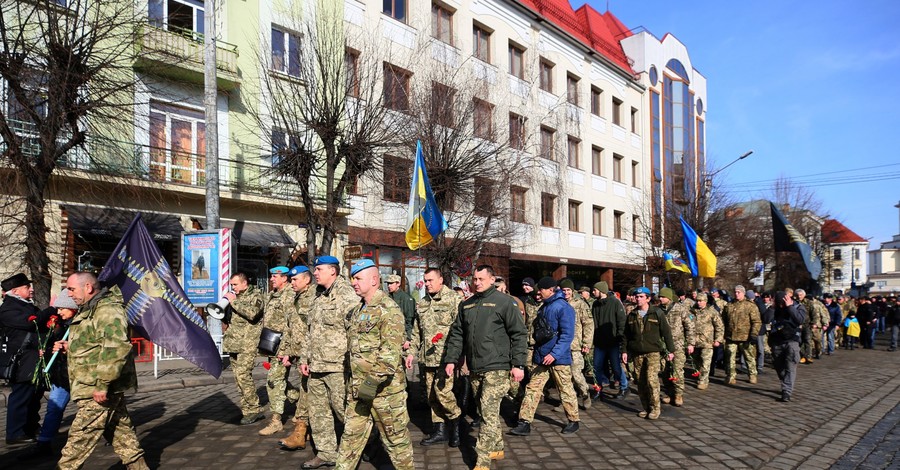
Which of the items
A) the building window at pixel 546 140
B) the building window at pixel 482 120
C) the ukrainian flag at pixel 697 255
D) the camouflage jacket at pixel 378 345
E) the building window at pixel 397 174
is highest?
the building window at pixel 546 140

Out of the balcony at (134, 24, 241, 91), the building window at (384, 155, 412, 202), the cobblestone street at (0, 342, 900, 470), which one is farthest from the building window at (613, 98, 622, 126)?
the cobblestone street at (0, 342, 900, 470)

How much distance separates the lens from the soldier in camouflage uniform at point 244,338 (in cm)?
718

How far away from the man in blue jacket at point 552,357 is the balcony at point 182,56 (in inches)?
412

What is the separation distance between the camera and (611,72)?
31.7 metres

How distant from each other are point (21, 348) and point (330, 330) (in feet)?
11.7

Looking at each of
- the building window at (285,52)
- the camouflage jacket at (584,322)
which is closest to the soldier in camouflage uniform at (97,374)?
the camouflage jacket at (584,322)

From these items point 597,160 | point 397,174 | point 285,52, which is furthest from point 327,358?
point 597,160

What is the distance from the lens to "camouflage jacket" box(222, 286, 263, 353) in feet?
23.7

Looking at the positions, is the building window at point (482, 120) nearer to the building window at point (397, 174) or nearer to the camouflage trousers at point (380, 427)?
the building window at point (397, 174)

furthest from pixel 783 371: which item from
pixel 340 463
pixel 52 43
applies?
pixel 52 43

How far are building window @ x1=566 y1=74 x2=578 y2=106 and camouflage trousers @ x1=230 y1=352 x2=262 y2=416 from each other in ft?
79.8

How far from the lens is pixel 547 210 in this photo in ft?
88.4

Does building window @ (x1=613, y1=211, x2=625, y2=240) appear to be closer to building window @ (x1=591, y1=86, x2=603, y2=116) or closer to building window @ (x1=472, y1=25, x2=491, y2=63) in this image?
building window @ (x1=591, y1=86, x2=603, y2=116)

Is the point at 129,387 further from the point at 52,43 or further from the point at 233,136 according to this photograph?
the point at 233,136
